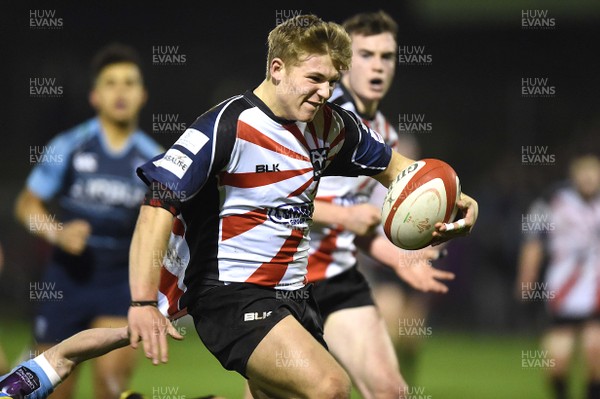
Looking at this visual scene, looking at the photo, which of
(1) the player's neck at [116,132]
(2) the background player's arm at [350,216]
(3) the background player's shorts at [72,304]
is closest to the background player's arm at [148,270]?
(2) the background player's arm at [350,216]

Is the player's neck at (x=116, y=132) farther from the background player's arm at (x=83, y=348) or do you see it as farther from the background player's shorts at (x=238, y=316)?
the background player's shorts at (x=238, y=316)

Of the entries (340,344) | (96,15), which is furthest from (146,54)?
(340,344)

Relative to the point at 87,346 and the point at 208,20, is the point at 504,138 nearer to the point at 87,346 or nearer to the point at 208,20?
the point at 208,20

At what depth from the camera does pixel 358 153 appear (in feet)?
15.8

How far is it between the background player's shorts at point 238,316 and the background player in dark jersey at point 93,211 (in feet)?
8.09

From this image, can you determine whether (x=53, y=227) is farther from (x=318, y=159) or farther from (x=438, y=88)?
(x=438, y=88)

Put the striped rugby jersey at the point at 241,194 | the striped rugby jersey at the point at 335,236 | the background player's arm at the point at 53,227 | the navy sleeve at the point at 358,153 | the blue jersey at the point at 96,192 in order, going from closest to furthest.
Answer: the striped rugby jersey at the point at 241,194
the navy sleeve at the point at 358,153
the striped rugby jersey at the point at 335,236
the background player's arm at the point at 53,227
the blue jersey at the point at 96,192

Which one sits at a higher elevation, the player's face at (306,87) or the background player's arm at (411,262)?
the player's face at (306,87)

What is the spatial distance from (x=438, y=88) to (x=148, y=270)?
38.0 ft

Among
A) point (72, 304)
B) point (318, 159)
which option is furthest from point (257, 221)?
point (72, 304)

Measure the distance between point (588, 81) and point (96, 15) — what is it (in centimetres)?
808

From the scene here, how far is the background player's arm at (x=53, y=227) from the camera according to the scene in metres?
6.74

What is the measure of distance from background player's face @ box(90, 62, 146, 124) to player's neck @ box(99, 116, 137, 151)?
0.08 feet

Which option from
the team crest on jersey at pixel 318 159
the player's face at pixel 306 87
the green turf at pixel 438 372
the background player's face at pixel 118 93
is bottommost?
the green turf at pixel 438 372
